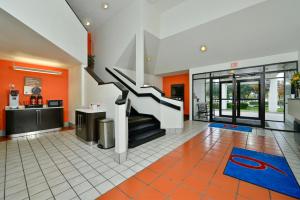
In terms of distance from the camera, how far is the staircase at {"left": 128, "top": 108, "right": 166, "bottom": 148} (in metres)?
3.28

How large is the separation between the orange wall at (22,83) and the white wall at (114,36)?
181cm

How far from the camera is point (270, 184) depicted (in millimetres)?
1806

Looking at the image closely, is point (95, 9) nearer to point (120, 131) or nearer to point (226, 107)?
point (120, 131)

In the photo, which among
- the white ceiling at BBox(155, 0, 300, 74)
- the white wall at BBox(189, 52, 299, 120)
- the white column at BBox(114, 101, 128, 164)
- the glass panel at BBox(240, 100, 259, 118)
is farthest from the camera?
the glass panel at BBox(240, 100, 259, 118)

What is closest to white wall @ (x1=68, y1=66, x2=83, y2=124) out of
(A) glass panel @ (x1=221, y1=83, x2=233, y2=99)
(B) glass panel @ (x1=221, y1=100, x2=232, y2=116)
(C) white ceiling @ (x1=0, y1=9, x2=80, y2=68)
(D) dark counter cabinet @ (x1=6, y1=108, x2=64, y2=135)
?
(D) dark counter cabinet @ (x1=6, y1=108, x2=64, y2=135)

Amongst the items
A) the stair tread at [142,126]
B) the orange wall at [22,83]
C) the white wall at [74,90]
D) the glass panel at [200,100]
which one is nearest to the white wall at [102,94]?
the white wall at [74,90]

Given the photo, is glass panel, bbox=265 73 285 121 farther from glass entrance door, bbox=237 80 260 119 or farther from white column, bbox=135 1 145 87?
white column, bbox=135 1 145 87

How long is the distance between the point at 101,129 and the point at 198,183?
242 cm

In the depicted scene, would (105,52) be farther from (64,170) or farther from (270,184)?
(270,184)

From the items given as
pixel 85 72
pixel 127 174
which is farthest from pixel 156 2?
pixel 127 174

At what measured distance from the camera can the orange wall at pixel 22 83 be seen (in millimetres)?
4270

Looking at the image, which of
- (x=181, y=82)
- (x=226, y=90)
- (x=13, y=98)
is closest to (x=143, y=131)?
(x=13, y=98)

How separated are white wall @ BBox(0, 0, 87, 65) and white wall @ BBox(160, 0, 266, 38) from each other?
12.2ft

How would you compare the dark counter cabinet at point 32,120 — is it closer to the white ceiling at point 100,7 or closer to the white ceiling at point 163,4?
the white ceiling at point 100,7
